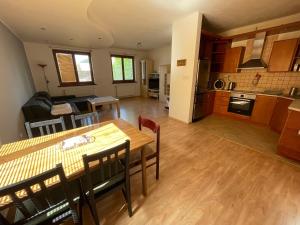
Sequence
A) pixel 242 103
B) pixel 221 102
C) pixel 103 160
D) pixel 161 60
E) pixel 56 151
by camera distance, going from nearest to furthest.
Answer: pixel 103 160 → pixel 56 151 → pixel 242 103 → pixel 221 102 → pixel 161 60

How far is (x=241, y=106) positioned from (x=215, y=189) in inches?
120

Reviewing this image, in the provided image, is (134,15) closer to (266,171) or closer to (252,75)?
(252,75)

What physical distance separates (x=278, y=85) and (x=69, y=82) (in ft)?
24.1

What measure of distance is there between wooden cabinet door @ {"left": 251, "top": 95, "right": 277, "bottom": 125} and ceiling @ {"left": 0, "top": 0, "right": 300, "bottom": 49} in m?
1.92

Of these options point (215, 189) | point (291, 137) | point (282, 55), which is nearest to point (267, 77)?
point (282, 55)

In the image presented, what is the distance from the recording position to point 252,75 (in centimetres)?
383

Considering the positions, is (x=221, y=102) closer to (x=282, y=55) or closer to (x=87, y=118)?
(x=282, y=55)

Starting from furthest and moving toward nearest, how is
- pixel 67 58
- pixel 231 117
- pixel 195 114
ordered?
pixel 67 58 → pixel 231 117 → pixel 195 114

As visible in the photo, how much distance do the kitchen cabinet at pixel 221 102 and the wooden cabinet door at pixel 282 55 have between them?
1.20 m

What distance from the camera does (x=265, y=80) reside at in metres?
3.64

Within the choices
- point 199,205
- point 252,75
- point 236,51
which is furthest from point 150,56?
point 199,205

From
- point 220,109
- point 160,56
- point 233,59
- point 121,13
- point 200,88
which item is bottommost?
point 220,109

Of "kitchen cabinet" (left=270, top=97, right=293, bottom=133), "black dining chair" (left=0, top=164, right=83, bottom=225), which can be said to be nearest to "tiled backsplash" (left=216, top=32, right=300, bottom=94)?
"kitchen cabinet" (left=270, top=97, right=293, bottom=133)

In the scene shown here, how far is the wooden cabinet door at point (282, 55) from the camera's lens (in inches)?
118
